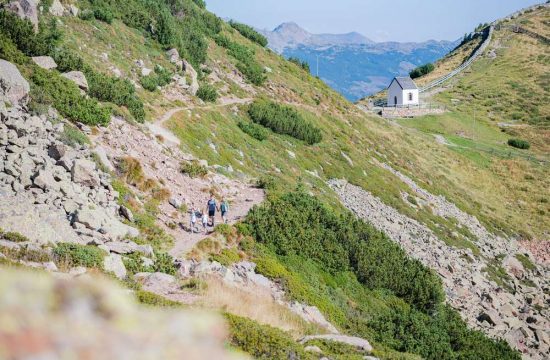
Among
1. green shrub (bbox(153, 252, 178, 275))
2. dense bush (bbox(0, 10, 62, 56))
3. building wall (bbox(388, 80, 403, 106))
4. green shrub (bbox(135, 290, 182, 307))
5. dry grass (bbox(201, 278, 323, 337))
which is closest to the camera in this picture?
green shrub (bbox(135, 290, 182, 307))

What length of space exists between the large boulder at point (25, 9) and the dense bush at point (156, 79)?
8678 mm

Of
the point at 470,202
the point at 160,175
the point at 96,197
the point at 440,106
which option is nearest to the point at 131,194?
the point at 96,197

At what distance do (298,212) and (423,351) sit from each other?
29.6 feet

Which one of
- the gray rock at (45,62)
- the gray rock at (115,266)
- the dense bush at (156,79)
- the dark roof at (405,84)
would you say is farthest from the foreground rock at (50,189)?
the dark roof at (405,84)

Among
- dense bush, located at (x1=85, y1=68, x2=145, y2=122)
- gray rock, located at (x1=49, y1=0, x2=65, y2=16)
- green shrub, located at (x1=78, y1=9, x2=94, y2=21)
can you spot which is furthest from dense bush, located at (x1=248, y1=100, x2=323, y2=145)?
gray rock, located at (x1=49, y1=0, x2=65, y2=16)

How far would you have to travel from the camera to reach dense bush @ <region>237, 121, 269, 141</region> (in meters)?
39.8

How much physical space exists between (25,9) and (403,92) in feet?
238

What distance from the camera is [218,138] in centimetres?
3453

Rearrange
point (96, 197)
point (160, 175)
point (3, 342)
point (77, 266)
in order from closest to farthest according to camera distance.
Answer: point (3, 342), point (77, 266), point (96, 197), point (160, 175)

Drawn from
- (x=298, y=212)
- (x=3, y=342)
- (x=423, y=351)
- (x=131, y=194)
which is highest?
(x=3, y=342)

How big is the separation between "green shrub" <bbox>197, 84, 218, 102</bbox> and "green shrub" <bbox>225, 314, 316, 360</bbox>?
32383 mm

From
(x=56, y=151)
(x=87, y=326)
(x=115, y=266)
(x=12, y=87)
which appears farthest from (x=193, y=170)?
(x=87, y=326)

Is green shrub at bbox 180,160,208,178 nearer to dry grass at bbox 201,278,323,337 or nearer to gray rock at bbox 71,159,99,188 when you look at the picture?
gray rock at bbox 71,159,99,188

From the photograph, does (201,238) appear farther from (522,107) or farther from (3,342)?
(522,107)
